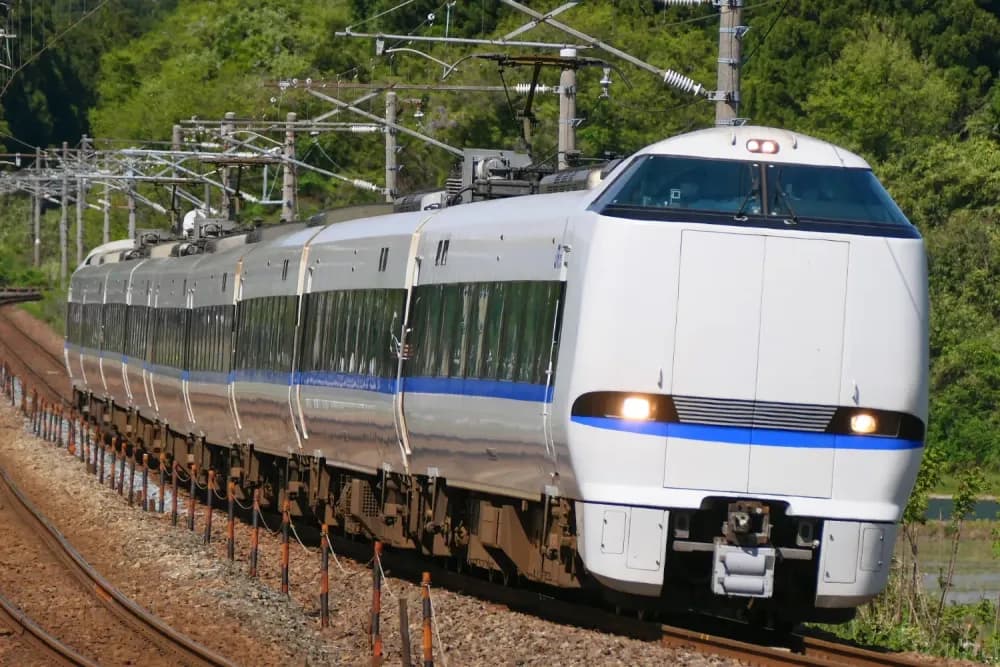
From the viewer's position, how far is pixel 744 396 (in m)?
12.7

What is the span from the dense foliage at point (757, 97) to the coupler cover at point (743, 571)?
26.1 meters

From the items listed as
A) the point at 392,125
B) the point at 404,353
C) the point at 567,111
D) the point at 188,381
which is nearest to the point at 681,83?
the point at 404,353

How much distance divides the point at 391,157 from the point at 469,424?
18827 mm

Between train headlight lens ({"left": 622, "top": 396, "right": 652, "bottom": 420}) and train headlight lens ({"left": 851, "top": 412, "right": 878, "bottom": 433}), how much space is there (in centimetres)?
130

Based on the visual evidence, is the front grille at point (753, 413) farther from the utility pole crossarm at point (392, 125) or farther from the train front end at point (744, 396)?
the utility pole crossarm at point (392, 125)

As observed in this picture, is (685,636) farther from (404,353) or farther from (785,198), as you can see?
(404,353)

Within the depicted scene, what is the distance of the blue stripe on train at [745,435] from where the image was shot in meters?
12.7

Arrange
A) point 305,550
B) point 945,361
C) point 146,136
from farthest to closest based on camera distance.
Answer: point 146,136 → point 945,361 → point 305,550

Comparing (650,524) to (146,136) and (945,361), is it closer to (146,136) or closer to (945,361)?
(945,361)

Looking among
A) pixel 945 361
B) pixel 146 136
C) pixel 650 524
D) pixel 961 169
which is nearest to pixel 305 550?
pixel 650 524

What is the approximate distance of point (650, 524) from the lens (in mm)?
12828

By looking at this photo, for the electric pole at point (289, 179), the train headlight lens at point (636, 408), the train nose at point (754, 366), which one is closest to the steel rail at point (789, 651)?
the train nose at point (754, 366)

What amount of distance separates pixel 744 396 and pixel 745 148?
1812 millimetres

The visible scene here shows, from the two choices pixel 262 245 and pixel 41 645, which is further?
pixel 262 245
